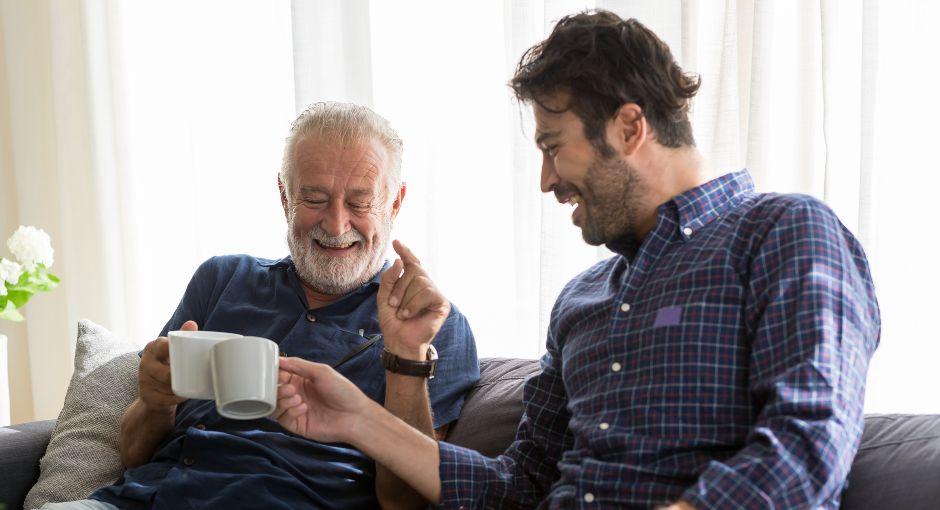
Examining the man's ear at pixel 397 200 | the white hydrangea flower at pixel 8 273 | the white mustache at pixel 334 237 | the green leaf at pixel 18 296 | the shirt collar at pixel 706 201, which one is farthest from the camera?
the green leaf at pixel 18 296

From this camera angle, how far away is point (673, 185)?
5.13 feet

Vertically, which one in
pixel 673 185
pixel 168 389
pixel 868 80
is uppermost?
pixel 868 80

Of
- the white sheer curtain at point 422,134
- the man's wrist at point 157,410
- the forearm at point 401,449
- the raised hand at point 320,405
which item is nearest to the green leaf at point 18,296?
the white sheer curtain at point 422,134

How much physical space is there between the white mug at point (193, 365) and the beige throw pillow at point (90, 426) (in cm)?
69

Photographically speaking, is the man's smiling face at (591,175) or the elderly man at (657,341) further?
the man's smiling face at (591,175)

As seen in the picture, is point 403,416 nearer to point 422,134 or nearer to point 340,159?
point 340,159

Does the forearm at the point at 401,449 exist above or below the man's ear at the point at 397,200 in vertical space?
below

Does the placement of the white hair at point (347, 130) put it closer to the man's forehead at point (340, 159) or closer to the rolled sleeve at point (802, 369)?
the man's forehead at point (340, 159)

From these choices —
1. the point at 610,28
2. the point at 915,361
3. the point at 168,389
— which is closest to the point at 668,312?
the point at 610,28

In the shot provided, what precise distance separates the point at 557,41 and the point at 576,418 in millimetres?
591

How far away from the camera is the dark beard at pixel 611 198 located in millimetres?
1543

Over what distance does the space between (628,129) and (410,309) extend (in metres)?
0.52

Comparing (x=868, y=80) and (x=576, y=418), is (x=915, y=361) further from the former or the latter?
(x=576, y=418)

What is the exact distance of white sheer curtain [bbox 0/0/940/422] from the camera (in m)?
1.88
